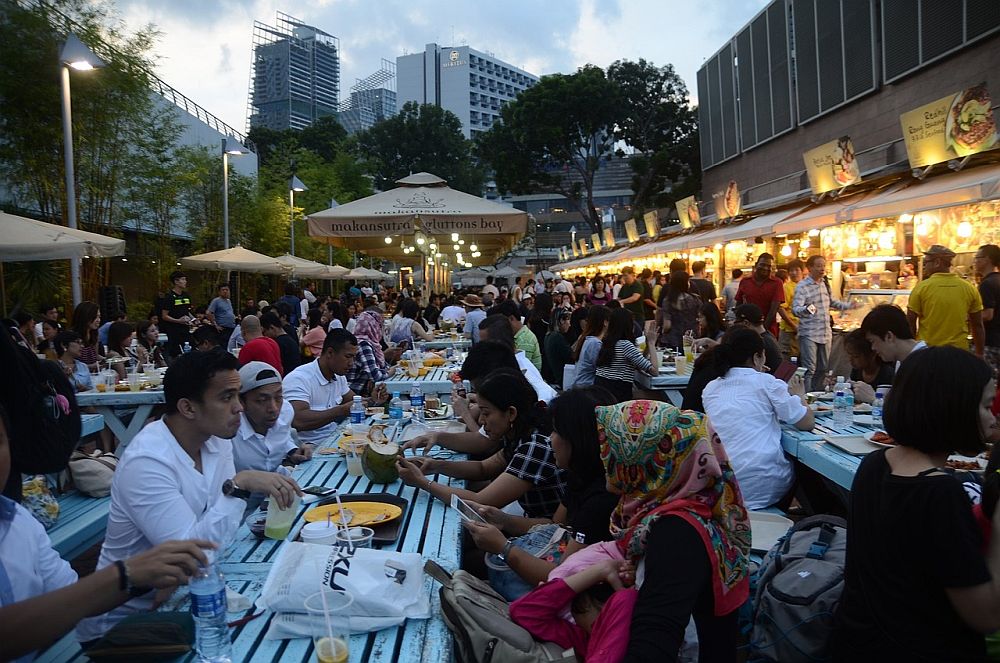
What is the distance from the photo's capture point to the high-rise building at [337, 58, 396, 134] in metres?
127

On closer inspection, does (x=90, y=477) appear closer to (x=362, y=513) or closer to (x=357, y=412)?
(x=357, y=412)

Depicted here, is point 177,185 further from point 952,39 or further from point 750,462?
point 952,39

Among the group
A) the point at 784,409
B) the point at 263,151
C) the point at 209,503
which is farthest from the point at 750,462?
the point at 263,151

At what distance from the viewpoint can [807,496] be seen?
4715 millimetres

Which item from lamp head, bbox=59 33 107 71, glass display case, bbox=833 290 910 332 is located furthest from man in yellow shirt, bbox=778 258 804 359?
lamp head, bbox=59 33 107 71

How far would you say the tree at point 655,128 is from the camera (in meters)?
36.2

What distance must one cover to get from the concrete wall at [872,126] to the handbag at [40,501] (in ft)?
41.3

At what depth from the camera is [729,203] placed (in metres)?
18.1

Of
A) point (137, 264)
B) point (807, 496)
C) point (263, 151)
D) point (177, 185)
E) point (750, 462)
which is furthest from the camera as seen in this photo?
point (263, 151)

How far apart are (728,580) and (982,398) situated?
0.89 m

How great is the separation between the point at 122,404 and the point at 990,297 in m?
8.78

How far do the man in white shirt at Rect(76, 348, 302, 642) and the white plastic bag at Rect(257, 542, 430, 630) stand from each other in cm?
47

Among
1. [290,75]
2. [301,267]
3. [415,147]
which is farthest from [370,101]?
[301,267]

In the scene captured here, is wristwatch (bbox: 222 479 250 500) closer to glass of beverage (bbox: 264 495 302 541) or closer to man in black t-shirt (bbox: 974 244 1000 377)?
glass of beverage (bbox: 264 495 302 541)
